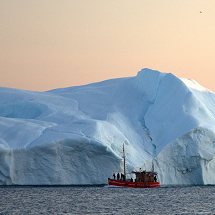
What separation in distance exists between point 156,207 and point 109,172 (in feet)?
44.7

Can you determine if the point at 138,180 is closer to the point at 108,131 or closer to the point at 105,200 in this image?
the point at 108,131

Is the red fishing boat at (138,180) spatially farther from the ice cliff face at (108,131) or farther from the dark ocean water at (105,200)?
the ice cliff face at (108,131)

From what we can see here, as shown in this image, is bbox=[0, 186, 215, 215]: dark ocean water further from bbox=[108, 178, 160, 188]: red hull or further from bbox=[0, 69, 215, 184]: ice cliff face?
bbox=[0, 69, 215, 184]: ice cliff face

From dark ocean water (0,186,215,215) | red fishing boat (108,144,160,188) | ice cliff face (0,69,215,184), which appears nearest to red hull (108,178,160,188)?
red fishing boat (108,144,160,188)

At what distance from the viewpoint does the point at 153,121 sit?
65500mm

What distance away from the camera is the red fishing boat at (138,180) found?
5716cm

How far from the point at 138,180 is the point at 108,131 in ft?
13.8

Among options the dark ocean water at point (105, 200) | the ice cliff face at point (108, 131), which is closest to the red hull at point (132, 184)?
the dark ocean water at point (105, 200)

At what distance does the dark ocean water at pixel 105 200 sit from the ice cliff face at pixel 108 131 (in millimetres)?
1165

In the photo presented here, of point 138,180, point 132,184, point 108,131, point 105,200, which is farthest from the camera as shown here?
point 108,131

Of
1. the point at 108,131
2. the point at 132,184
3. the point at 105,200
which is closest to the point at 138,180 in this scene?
the point at 132,184

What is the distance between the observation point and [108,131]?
199 feet

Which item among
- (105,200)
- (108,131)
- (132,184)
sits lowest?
(105,200)

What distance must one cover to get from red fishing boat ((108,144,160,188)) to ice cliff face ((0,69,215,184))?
1.08 m
